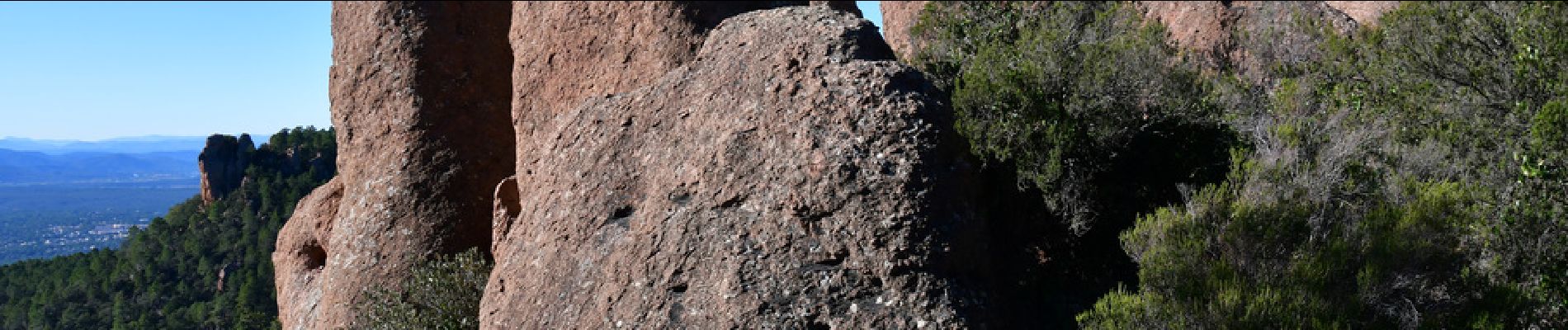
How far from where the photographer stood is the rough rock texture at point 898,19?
20.8 m

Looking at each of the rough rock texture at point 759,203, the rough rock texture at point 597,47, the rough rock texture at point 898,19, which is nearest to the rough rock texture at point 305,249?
the rough rock texture at point 597,47

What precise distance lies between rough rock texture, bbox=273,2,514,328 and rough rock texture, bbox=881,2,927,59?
24.5 ft

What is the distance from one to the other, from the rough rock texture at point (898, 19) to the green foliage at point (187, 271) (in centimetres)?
2124

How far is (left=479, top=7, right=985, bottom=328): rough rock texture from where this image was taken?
8719mm

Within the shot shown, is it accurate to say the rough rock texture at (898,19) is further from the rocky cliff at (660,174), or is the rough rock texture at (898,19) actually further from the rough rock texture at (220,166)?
the rough rock texture at (220,166)

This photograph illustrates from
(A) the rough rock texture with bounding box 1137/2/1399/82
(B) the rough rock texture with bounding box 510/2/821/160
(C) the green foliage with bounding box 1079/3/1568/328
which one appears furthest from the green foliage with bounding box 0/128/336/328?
(C) the green foliage with bounding box 1079/3/1568/328

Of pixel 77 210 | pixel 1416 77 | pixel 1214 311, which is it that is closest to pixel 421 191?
pixel 1214 311

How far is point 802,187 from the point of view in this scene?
9.23 metres

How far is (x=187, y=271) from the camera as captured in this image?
135 ft

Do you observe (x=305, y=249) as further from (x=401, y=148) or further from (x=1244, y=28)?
(x=1244, y=28)

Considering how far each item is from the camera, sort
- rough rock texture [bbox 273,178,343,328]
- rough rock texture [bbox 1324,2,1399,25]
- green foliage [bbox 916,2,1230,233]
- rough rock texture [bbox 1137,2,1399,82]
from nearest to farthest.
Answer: green foliage [bbox 916,2,1230,233] → rough rock texture [bbox 273,178,343,328] → rough rock texture [bbox 1137,2,1399,82] → rough rock texture [bbox 1324,2,1399,25]

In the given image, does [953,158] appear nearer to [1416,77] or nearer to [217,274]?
[1416,77]

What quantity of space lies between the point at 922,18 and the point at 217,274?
32.2 meters

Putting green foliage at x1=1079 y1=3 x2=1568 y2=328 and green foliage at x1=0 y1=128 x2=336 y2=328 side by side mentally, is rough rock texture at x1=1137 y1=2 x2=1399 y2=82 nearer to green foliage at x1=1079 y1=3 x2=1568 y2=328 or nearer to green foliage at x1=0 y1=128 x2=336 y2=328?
green foliage at x1=1079 y1=3 x2=1568 y2=328
